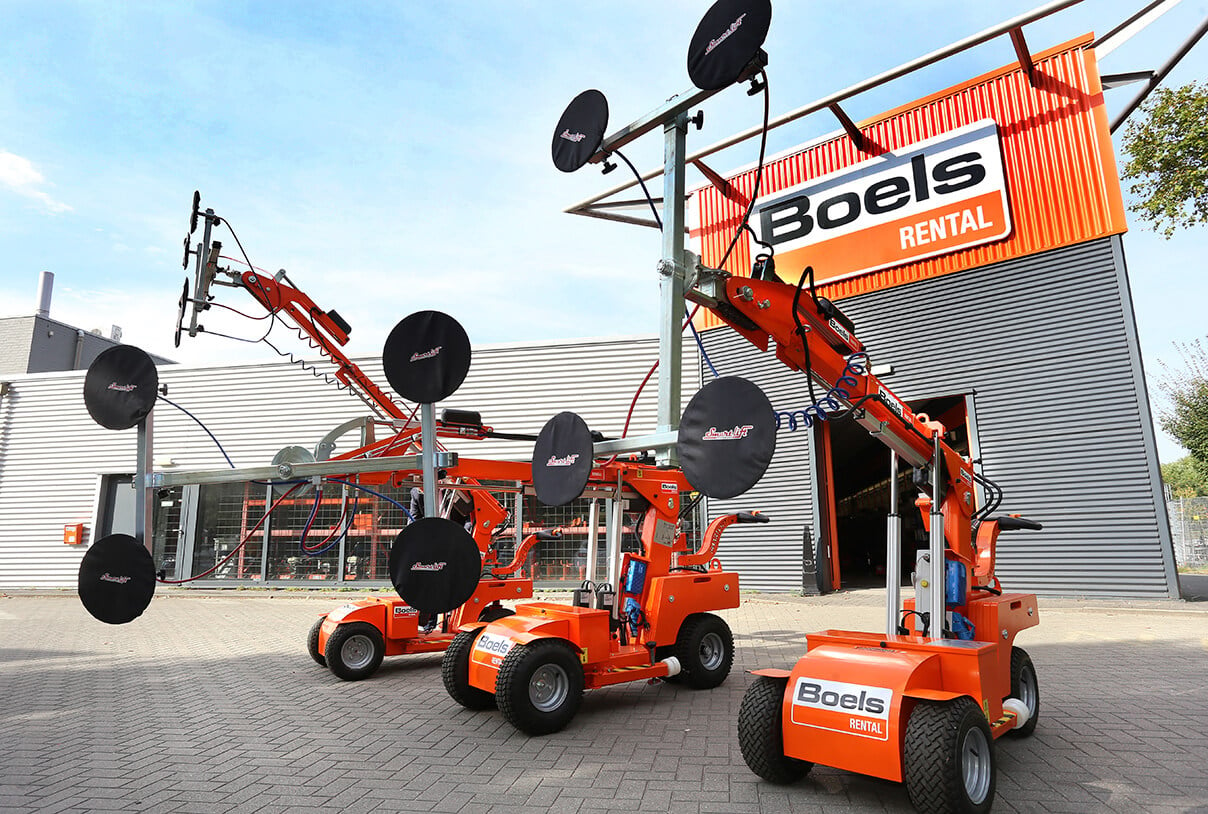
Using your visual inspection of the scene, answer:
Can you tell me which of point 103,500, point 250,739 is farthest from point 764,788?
point 103,500

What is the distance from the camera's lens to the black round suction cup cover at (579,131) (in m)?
4.25

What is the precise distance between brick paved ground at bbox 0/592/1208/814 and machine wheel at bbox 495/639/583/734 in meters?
0.15

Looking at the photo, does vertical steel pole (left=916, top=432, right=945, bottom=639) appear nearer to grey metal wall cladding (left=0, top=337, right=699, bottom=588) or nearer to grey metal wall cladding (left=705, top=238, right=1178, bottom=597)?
grey metal wall cladding (left=705, top=238, right=1178, bottom=597)

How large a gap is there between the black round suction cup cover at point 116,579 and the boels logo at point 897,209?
10238mm

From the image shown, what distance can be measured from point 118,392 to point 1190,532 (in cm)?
2896

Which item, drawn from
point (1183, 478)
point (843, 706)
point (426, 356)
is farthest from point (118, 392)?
point (1183, 478)

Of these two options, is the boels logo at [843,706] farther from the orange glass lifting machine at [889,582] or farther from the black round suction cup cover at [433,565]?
the black round suction cup cover at [433,565]

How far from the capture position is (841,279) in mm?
13078

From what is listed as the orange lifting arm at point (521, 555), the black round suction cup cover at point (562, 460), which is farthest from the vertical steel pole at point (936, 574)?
the orange lifting arm at point (521, 555)

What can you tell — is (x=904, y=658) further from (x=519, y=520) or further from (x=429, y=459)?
(x=519, y=520)

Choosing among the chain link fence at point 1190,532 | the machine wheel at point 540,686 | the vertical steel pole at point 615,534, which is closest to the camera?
the machine wheel at point 540,686

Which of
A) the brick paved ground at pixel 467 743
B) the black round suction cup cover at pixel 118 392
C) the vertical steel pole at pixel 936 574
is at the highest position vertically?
the black round suction cup cover at pixel 118 392

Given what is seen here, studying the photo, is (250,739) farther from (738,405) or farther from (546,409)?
(546,409)

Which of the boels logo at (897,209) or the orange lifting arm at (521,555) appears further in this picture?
the boels logo at (897,209)
